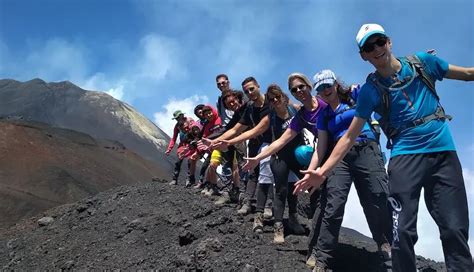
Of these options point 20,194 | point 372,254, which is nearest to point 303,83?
point 372,254

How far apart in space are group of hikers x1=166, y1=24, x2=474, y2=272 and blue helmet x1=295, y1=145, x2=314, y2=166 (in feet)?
0.03

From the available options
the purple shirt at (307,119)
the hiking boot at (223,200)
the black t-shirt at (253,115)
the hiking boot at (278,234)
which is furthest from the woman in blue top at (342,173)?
the hiking boot at (223,200)

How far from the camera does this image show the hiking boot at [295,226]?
5344 millimetres

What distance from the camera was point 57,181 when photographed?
55.2 feet

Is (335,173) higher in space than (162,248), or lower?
higher

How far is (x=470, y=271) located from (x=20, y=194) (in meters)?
14.7

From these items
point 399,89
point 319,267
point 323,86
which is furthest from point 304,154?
point 399,89

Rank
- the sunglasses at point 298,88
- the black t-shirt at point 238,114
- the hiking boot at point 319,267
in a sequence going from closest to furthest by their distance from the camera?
the hiking boot at point 319,267 → the sunglasses at point 298,88 → the black t-shirt at point 238,114

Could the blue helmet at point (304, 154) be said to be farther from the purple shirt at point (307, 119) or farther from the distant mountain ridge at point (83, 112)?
the distant mountain ridge at point (83, 112)

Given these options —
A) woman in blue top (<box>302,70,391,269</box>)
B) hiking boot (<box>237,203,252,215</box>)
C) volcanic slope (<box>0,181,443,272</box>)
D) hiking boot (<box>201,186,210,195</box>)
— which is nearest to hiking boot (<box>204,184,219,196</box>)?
hiking boot (<box>201,186,210,195</box>)

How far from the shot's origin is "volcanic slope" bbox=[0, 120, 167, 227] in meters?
14.3

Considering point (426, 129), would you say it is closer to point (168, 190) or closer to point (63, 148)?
point (168, 190)

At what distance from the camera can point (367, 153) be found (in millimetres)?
4051

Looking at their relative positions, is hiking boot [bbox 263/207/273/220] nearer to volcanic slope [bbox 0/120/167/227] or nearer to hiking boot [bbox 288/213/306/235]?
hiking boot [bbox 288/213/306/235]
